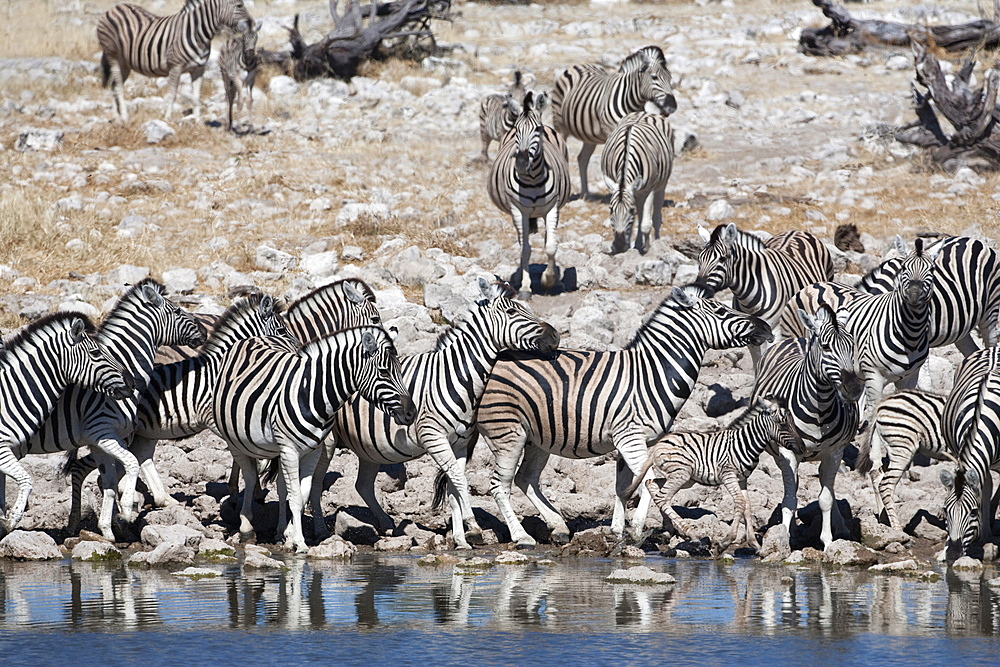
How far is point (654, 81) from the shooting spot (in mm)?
18547

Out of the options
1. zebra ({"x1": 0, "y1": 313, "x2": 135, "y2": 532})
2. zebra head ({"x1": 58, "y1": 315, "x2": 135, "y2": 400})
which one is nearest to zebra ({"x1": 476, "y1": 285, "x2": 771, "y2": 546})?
zebra head ({"x1": 58, "y1": 315, "x2": 135, "y2": 400})

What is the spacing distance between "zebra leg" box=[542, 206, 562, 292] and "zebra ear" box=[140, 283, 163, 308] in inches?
223

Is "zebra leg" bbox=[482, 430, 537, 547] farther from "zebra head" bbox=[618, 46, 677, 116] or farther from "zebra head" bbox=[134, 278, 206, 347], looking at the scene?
"zebra head" bbox=[618, 46, 677, 116]

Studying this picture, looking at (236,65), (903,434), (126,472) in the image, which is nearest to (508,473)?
(126,472)

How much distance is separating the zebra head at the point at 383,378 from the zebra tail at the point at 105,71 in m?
14.7

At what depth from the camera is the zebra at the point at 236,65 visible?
2167 cm

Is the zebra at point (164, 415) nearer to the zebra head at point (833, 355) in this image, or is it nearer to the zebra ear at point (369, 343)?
the zebra ear at point (369, 343)

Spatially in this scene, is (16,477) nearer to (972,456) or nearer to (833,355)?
(833,355)

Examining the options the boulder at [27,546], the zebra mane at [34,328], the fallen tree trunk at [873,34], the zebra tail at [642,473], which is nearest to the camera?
the boulder at [27,546]

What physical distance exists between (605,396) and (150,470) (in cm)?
364

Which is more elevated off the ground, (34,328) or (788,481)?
(34,328)

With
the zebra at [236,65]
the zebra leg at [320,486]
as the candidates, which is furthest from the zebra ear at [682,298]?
the zebra at [236,65]

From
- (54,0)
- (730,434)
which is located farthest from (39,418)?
(54,0)

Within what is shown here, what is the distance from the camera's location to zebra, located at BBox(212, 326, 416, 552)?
10094 millimetres
